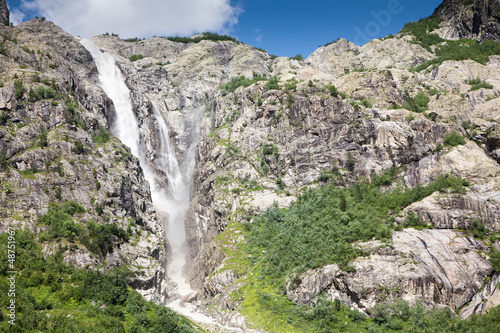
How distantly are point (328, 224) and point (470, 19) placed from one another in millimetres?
103819

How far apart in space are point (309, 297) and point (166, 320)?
22288 mm

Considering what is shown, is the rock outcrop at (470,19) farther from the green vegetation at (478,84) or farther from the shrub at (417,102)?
the shrub at (417,102)

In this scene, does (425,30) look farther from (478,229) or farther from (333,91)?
(478,229)

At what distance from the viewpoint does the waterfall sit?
96.9m

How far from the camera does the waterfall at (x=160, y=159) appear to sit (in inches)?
3816

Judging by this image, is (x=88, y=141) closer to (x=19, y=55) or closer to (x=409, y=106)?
(x=19, y=55)

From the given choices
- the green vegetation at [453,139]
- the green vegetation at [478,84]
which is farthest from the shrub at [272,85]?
the green vegetation at [478,84]

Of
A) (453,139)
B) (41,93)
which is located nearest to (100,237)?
(41,93)

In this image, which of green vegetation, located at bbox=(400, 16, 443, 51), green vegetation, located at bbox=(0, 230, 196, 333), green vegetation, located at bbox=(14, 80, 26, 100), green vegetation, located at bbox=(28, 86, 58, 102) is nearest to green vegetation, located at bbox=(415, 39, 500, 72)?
green vegetation, located at bbox=(400, 16, 443, 51)

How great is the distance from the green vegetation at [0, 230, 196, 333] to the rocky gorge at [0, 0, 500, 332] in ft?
11.5

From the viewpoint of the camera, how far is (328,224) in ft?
211

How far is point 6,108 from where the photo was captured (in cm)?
7381

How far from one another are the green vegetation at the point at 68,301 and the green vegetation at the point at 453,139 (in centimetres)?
6358

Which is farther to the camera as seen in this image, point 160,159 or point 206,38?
point 206,38
